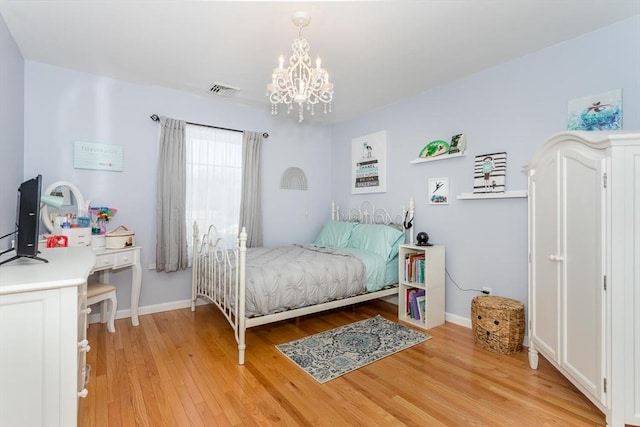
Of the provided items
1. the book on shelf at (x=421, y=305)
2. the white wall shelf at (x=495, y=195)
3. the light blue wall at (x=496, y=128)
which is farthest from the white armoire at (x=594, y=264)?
the book on shelf at (x=421, y=305)

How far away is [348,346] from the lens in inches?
105

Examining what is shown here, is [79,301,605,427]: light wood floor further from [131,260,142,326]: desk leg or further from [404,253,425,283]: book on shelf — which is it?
[404,253,425,283]: book on shelf

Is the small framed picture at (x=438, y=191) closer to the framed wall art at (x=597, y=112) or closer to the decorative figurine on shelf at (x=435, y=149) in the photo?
the decorative figurine on shelf at (x=435, y=149)

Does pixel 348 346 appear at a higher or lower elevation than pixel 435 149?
lower

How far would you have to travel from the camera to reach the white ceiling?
205 centimetres

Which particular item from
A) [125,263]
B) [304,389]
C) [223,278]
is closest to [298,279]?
[223,278]

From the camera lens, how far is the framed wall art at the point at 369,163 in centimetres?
405

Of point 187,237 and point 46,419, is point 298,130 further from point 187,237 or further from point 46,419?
point 46,419

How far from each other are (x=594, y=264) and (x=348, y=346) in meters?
1.84

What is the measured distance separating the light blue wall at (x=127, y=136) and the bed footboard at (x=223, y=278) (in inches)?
14.2

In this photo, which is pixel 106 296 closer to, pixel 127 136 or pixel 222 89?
pixel 127 136

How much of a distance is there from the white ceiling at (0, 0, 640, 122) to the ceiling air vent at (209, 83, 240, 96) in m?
0.12

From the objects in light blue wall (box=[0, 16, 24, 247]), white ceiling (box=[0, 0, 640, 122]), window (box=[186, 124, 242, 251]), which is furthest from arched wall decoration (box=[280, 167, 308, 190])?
light blue wall (box=[0, 16, 24, 247])

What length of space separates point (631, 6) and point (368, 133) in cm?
266
